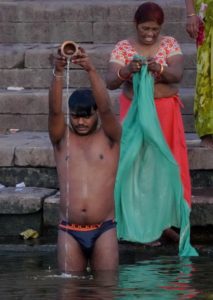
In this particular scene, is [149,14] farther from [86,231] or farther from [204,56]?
[86,231]

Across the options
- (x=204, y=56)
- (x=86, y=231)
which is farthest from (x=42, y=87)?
(x=86, y=231)

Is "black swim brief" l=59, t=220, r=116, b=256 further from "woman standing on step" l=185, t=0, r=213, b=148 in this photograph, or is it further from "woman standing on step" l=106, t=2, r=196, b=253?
"woman standing on step" l=185, t=0, r=213, b=148

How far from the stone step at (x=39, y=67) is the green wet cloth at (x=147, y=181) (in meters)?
2.29

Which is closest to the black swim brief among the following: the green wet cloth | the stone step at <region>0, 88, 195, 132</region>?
the green wet cloth

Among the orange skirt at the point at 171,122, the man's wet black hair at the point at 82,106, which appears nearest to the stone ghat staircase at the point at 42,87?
the orange skirt at the point at 171,122

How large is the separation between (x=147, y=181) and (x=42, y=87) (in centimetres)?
272

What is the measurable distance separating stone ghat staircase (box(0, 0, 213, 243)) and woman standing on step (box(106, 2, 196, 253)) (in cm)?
46

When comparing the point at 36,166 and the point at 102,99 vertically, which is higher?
the point at 102,99

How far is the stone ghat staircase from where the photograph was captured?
32.3 feet

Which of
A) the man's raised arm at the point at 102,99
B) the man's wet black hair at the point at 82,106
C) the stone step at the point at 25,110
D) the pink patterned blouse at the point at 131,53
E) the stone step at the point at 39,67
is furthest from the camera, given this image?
the stone step at the point at 39,67

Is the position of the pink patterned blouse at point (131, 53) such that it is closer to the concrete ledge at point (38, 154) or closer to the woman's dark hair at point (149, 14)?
the woman's dark hair at point (149, 14)

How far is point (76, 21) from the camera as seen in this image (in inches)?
498

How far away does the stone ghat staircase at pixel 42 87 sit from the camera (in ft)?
32.3

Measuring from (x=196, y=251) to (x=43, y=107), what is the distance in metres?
2.71
